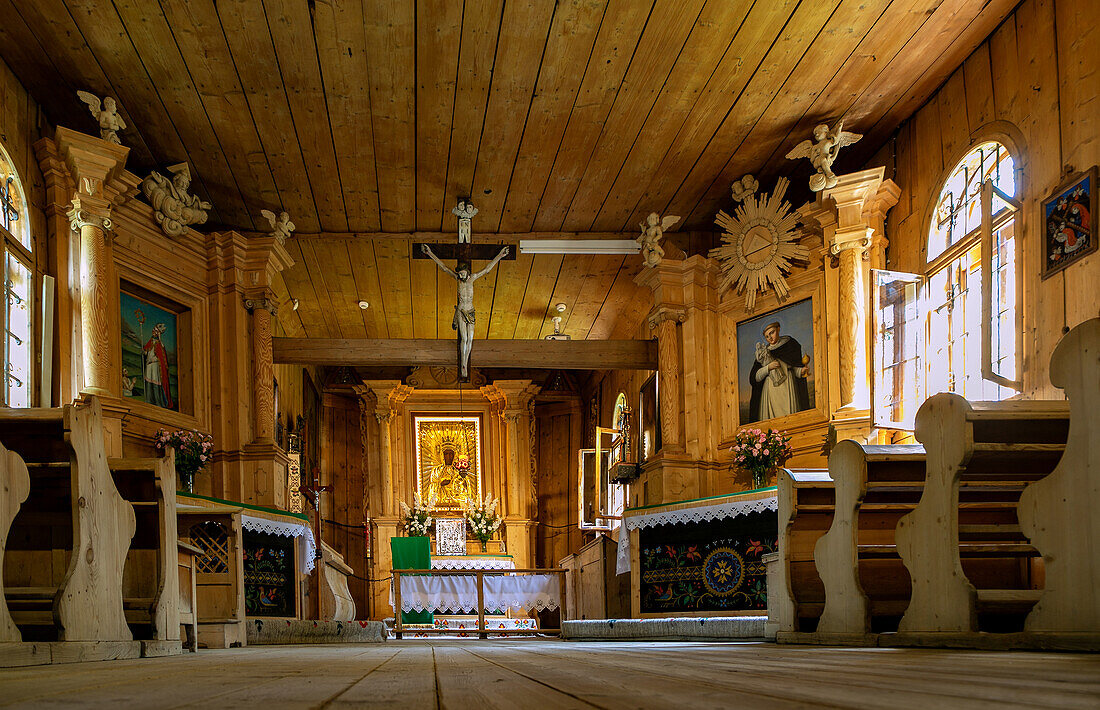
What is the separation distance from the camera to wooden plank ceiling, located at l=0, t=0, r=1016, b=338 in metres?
6.23

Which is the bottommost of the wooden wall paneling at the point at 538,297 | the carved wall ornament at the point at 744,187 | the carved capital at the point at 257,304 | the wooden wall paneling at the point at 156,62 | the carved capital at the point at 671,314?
the carved capital at the point at 671,314

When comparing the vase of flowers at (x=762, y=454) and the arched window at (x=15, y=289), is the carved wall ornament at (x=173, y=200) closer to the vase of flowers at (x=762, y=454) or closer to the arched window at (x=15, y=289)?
the arched window at (x=15, y=289)

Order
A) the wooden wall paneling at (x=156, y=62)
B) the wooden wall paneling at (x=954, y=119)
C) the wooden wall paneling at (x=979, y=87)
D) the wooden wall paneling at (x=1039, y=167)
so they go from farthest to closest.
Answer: the wooden wall paneling at (x=954, y=119)
the wooden wall paneling at (x=979, y=87)
the wooden wall paneling at (x=156, y=62)
the wooden wall paneling at (x=1039, y=167)

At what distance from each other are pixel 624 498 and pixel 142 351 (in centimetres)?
643

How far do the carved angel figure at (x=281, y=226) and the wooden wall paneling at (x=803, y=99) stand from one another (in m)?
3.94

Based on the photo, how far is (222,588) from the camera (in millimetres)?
6207

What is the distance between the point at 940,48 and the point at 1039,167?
133 centimetres

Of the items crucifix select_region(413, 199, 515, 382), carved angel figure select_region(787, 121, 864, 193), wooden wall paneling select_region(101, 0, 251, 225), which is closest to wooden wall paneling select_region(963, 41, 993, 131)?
carved angel figure select_region(787, 121, 864, 193)

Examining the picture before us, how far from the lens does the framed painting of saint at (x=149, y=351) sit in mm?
7948

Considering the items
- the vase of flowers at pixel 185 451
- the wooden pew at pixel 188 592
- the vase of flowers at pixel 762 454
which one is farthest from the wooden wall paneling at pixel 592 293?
the wooden pew at pixel 188 592

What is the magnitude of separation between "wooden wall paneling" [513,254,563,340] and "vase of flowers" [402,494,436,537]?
290 centimetres

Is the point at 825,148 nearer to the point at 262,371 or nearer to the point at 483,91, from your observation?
the point at 483,91

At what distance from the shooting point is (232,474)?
344 inches

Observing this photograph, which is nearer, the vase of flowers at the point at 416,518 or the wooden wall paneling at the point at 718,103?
the wooden wall paneling at the point at 718,103
